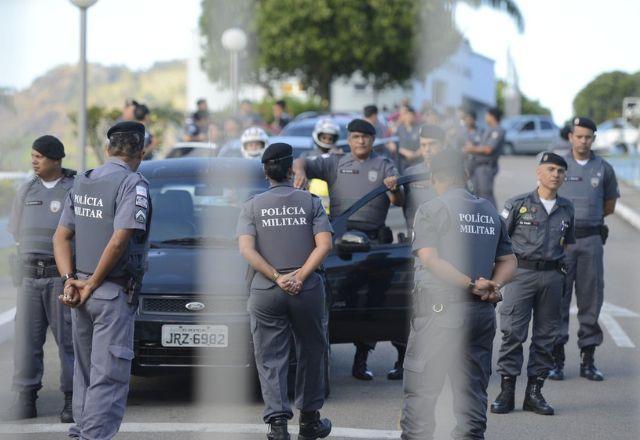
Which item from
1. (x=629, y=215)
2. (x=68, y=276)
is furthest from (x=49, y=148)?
(x=629, y=215)

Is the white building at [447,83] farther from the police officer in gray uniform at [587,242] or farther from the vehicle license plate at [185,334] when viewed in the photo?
the police officer in gray uniform at [587,242]

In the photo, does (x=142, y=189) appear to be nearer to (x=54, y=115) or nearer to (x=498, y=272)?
(x=498, y=272)

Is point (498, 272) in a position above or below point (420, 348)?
above

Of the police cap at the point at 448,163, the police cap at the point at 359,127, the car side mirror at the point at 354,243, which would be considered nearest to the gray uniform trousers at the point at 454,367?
the police cap at the point at 448,163

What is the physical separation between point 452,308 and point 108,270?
156 cm

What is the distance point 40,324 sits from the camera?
22.3 ft

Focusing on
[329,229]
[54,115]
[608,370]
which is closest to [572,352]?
[608,370]

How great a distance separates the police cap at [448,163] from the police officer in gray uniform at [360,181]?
2329 millimetres

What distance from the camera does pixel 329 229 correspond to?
602 centimetres

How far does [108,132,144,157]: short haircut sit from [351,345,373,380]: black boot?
9.94 ft

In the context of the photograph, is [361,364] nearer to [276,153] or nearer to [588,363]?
[588,363]

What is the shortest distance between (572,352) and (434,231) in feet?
13.8

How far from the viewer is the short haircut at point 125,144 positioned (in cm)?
544

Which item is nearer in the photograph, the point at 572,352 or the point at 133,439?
the point at 133,439
